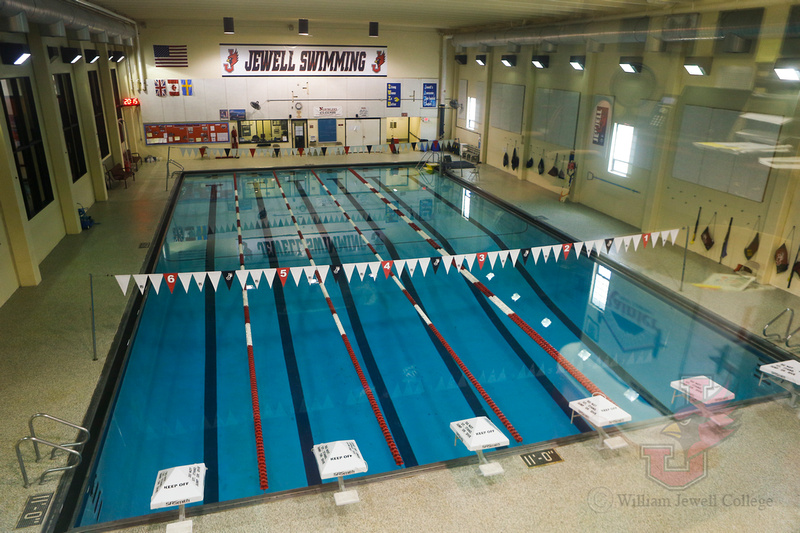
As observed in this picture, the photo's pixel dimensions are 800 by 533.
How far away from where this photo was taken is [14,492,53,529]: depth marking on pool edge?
12.9 feet

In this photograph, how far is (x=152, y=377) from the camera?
642cm

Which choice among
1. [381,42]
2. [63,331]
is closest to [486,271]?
[63,331]

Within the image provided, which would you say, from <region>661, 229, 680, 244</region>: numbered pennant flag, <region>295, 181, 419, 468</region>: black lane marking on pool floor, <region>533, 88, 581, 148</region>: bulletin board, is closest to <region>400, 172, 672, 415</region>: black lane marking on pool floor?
<region>661, 229, 680, 244</region>: numbered pennant flag

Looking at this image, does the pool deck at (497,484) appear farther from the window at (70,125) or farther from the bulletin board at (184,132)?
the bulletin board at (184,132)

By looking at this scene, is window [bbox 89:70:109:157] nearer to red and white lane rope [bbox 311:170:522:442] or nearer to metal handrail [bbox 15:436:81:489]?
red and white lane rope [bbox 311:170:522:442]

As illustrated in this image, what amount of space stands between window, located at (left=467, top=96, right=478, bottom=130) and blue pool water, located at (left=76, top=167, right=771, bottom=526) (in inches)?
274

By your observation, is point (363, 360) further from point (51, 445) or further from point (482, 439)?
point (51, 445)

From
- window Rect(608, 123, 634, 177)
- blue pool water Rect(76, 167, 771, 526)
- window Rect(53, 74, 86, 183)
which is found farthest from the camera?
window Rect(53, 74, 86, 183)

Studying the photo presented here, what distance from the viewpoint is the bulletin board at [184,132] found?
55.1 ft

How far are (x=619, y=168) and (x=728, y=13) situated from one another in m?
3.19

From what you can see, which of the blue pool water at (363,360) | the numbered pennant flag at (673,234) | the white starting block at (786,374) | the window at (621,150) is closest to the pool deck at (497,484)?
the white starting block at (786,374)

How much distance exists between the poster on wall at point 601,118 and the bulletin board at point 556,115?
559 mm

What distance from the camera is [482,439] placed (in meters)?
4.58

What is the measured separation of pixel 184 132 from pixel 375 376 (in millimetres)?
13353
